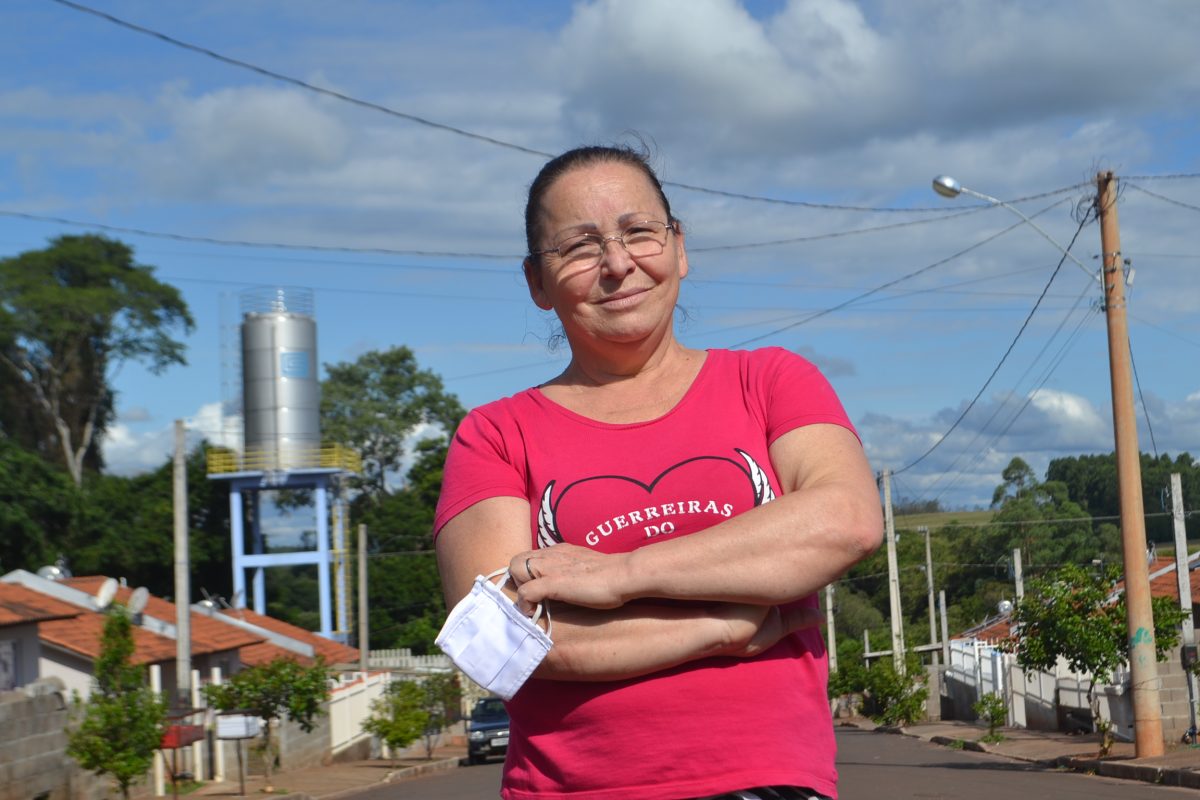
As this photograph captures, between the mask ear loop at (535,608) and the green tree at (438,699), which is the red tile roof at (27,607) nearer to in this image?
the green tree at (438,699)

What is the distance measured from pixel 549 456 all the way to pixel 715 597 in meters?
0.46

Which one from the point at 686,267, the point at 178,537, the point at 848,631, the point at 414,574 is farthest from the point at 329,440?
the point at 686,267

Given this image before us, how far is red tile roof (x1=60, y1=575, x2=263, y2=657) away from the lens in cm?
2785

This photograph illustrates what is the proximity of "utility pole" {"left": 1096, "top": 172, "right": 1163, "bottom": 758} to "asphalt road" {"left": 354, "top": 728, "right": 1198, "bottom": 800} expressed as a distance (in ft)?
3.77

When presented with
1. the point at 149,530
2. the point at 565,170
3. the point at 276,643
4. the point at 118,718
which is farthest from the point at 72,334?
the point at 565,170

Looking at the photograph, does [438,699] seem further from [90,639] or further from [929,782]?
[929,782]

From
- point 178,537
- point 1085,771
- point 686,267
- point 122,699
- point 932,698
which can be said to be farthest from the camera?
point 932,698

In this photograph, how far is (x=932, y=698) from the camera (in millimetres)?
44594

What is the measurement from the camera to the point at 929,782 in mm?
16609

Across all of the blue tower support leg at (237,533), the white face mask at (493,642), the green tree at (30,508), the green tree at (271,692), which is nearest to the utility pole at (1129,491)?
the green tree at (271,692)

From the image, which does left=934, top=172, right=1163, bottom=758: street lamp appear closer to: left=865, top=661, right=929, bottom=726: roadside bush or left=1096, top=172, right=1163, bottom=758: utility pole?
left=1096, top=172, right=1163, bottom=758: utility pole

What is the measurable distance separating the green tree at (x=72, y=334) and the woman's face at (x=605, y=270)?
54761 mm

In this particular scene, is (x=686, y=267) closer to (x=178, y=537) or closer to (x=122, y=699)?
(x=122, y=699)

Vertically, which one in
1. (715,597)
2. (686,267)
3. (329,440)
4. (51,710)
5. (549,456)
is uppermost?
(329,440)
